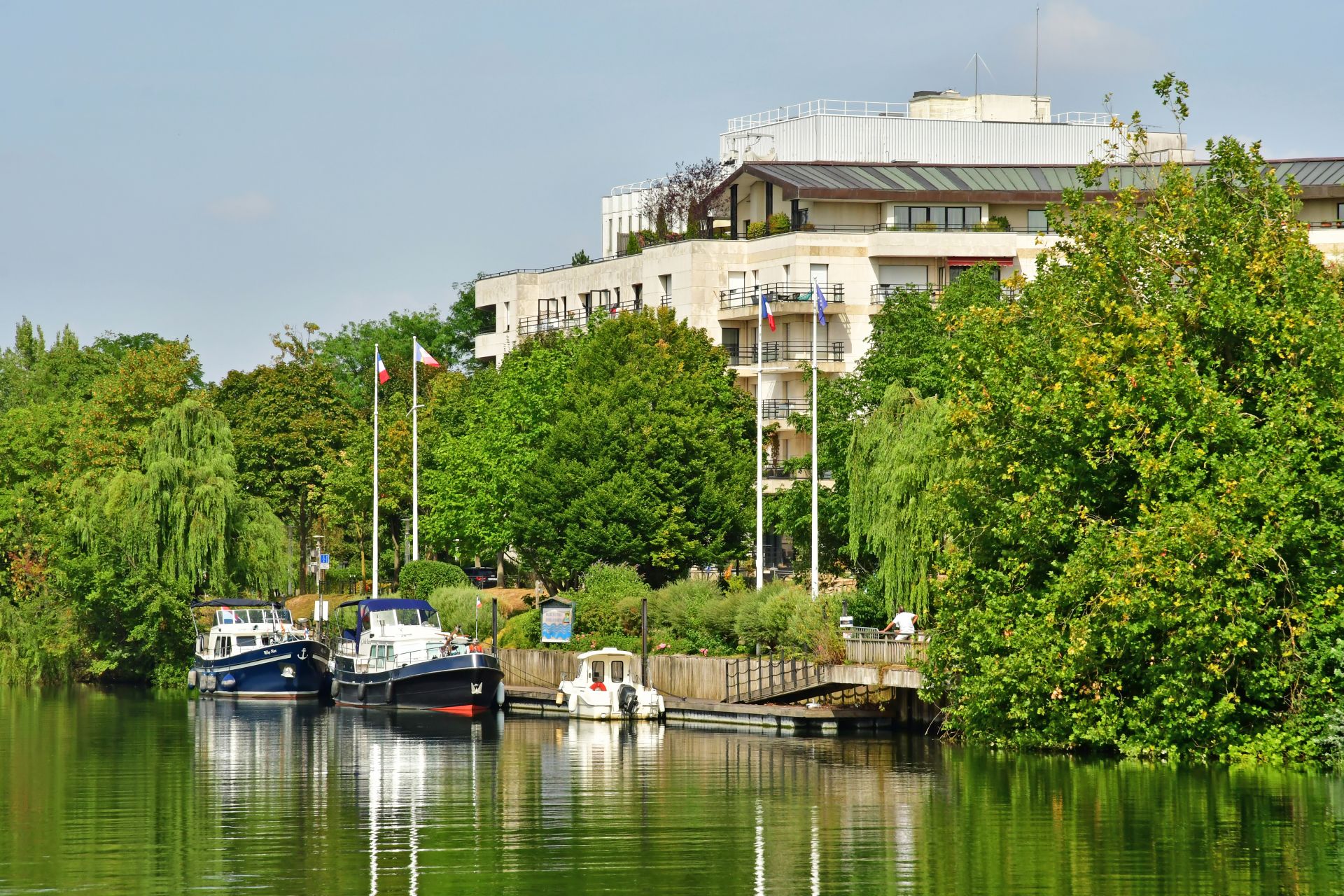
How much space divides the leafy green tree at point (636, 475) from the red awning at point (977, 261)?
66.1ft

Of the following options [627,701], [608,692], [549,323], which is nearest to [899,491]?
[627,701]

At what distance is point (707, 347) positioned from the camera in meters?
80.1

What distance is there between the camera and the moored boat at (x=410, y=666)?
209 ft

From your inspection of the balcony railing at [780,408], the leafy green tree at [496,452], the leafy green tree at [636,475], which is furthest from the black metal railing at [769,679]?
the balcony railing at [780,408]

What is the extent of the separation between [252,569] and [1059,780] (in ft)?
157

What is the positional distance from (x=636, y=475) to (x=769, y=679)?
53.1 ft

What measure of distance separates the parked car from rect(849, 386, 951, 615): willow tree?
1545 inches

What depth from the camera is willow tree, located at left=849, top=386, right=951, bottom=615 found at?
55.0 meters

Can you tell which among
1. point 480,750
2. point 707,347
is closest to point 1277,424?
point 480,750

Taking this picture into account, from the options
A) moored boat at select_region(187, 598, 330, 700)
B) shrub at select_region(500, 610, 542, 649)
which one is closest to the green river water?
shrub at select_region(500, 610, 542, 649)

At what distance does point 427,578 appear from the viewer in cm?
8219

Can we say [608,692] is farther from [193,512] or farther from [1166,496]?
[193,512]

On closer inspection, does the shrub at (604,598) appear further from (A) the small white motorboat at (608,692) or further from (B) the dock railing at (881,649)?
(B) the dock railing at (881,649)

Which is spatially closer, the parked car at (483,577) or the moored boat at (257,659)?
the moored boat at (257,659)
